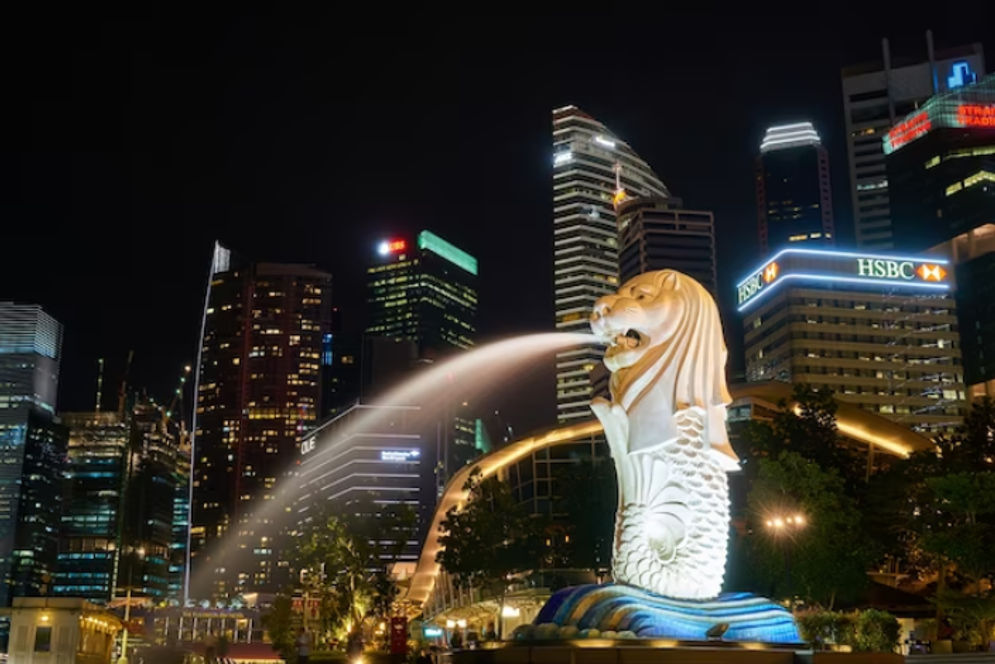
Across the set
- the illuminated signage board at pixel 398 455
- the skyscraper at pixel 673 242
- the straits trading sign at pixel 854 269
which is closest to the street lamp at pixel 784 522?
the straits trading sign at pixel 854 269

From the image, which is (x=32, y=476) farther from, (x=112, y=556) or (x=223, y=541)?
(x=223, y=541)

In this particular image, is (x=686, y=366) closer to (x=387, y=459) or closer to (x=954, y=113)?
(x=387, y=459)

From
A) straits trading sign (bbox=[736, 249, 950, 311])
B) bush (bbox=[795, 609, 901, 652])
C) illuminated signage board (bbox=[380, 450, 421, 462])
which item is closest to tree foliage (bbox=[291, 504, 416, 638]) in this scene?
bush (bbox=[795, 609, 901, 652])

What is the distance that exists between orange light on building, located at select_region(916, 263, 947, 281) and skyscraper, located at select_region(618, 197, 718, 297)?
58.0m

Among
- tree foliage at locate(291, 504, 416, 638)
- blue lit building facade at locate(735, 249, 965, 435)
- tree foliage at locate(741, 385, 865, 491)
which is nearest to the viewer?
tree foliage at locate(291, 504, 416, 638)

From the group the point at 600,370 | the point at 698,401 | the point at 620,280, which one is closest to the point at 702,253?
the point at 620,280

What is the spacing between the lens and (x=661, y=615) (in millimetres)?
20094

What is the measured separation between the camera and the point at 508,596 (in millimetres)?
47438

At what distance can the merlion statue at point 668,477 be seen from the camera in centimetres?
2045

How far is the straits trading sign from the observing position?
109875mm

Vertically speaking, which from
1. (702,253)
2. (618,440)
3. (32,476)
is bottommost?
(618,440)

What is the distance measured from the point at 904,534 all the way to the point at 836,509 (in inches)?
309

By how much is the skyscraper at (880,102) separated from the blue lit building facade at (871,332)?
51.5 m

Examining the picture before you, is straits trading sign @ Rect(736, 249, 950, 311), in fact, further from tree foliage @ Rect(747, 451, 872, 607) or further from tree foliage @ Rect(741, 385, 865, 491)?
tree foliage @ Rect(747, 451, 872, 607)
